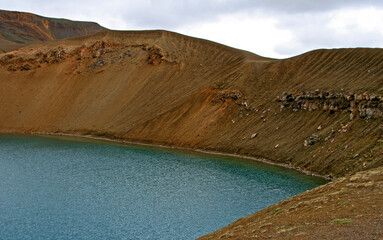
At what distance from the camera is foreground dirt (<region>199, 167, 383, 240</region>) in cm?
1378

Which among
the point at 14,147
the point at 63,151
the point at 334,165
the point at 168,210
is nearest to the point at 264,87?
the point at 334,165

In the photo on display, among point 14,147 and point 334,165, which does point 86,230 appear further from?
point 14,147

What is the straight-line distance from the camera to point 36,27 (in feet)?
570

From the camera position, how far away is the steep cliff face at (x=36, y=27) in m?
161

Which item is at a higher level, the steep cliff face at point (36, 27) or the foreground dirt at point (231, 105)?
the steep cliff face at point (36, 27)

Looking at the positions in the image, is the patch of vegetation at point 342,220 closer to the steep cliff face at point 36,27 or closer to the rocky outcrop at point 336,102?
the rocky outcrop at point 336,102

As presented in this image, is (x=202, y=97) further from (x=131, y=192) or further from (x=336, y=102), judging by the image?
(x=131, y=192)

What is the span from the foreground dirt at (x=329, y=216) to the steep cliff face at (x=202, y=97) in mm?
12421

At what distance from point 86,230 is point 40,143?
45.0 metres

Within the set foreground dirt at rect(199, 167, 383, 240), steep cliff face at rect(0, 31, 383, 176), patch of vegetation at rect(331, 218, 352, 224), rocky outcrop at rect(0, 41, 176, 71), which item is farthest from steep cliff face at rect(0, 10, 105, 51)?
patch of vegetation at rect(331, 218, 352, 224)

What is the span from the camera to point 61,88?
8938 cm

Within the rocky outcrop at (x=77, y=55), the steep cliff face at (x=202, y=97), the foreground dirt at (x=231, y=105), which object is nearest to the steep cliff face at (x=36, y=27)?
the rocky outcrop at (x=77, y=55)

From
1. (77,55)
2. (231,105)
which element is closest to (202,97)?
(231,105)

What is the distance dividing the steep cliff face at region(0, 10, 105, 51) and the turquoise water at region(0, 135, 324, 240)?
409 ft
